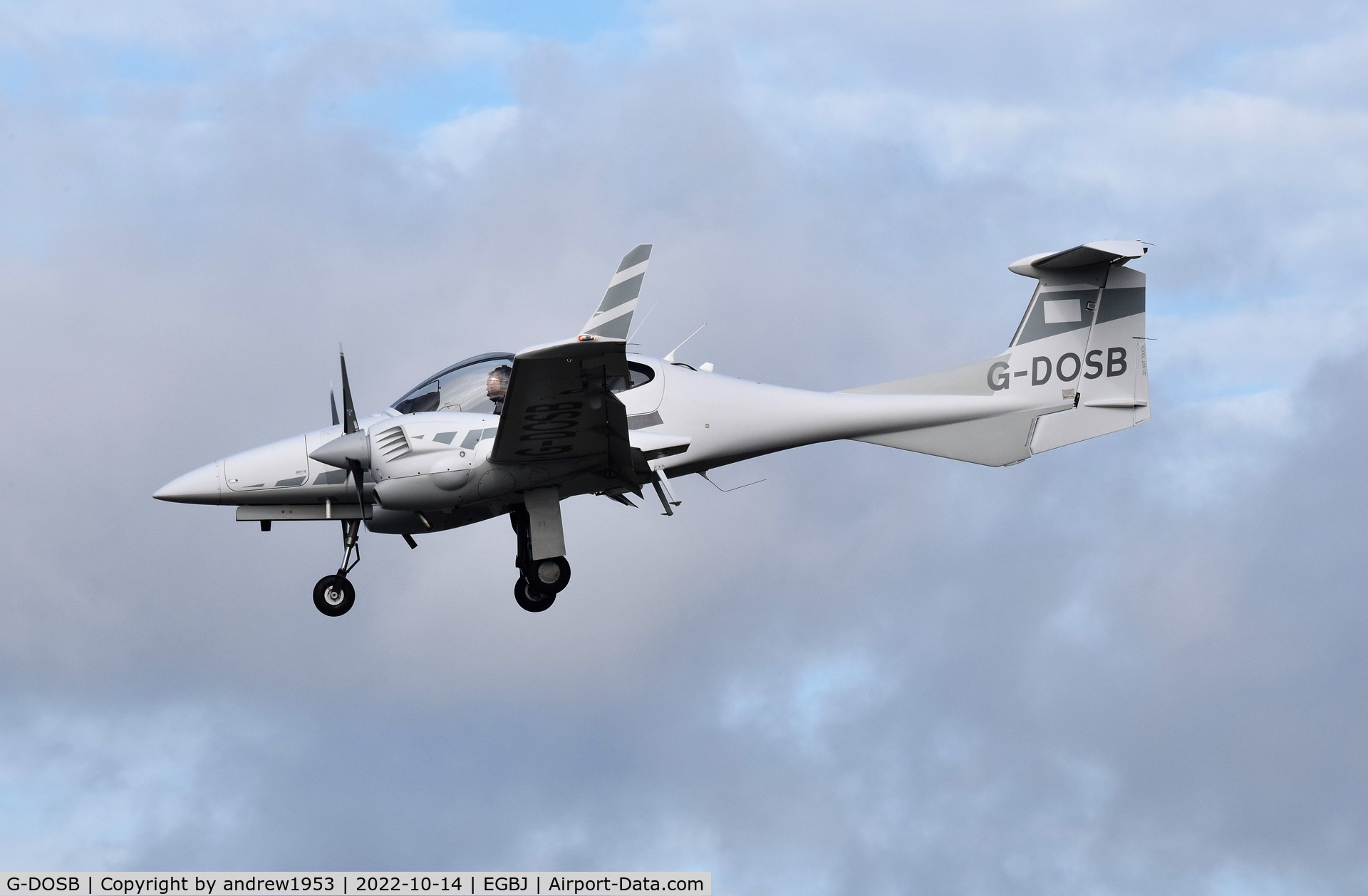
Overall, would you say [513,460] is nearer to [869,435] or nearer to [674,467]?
[674,467]

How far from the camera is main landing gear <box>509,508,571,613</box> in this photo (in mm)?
23172

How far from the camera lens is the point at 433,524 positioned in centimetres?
2433

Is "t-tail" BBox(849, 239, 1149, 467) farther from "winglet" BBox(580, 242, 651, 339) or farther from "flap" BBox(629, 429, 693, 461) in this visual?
"winglet" BBox(580, 242, 651, 339)

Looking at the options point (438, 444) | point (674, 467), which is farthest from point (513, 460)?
point (674, 467)

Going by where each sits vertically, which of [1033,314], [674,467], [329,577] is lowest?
[329,577]

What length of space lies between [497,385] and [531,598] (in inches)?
117

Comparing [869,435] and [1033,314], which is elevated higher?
[1033,314]

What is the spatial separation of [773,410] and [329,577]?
264 inches

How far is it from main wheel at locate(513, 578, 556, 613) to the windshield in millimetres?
2504

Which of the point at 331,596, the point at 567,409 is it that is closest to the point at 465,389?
the point at 567,409

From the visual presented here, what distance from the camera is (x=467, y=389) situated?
2336 centimetres

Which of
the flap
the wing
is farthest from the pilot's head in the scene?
the flap

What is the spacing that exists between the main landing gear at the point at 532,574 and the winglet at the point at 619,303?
3071 mm

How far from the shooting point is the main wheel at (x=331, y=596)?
22953mm
